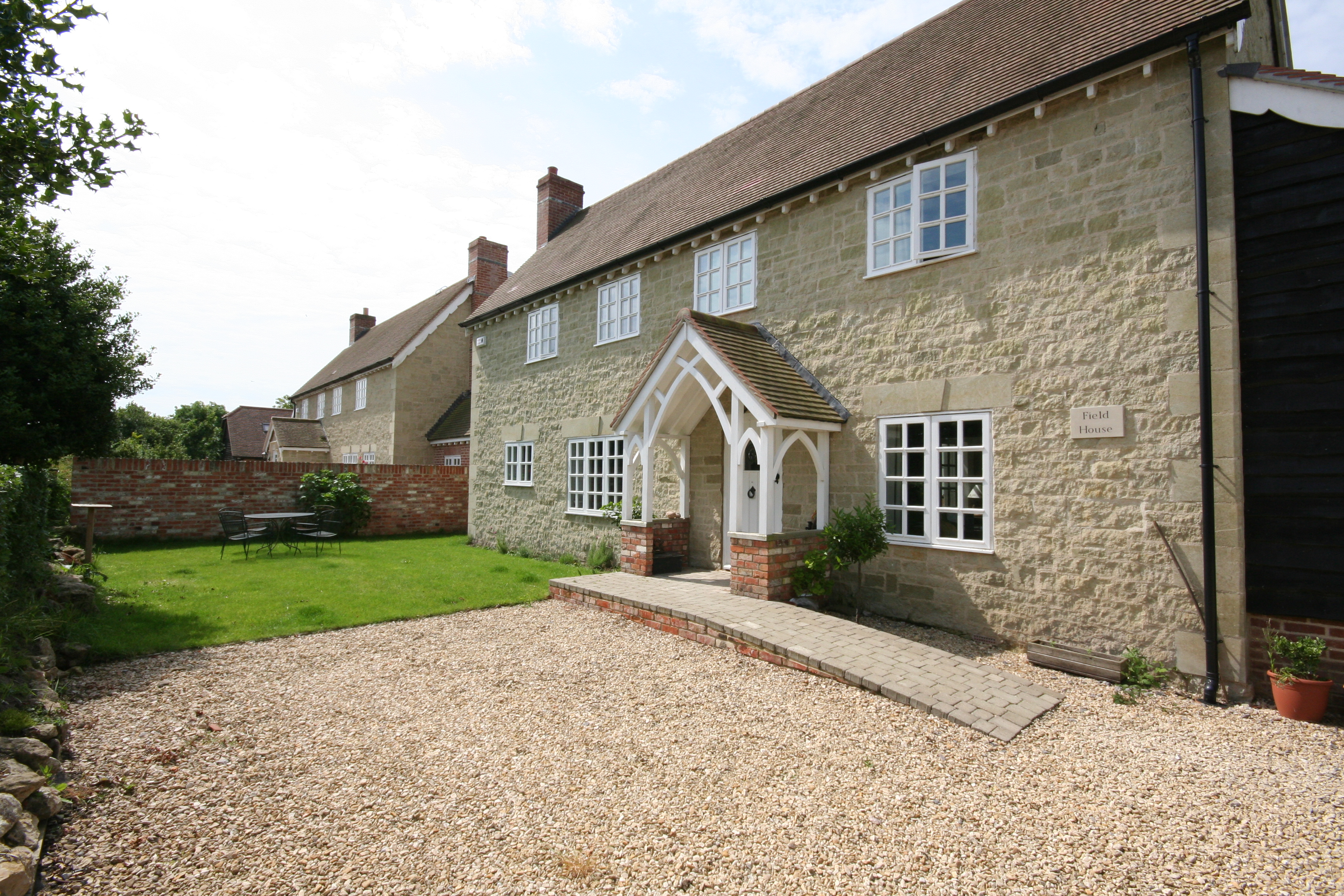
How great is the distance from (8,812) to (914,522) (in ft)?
27.1

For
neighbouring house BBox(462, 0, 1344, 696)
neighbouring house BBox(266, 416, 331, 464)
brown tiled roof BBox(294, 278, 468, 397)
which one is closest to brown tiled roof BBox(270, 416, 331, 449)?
neighbouring house BBox(266, 416, 331, 464)

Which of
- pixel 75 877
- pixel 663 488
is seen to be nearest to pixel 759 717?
pixel 75 877

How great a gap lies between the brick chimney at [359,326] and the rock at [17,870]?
124 ft

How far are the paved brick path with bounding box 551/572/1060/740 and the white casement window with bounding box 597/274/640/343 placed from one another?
5.64 meters

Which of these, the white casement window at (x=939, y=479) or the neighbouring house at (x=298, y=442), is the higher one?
the neighbouring house at (x=298, y=442)

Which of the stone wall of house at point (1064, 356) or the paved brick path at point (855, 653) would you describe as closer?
the paved brick path at point (855, 653)

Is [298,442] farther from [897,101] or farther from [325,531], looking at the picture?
[897,101]

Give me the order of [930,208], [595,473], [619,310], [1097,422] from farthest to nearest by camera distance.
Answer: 1. [595,473]
2. [619,310]
3. [930,208]
4. [1097,422]

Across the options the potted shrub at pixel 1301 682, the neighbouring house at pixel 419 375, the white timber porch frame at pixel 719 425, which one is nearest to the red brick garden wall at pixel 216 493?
the neighbouring house at pixel 419 375

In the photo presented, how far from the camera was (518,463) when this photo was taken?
16219 millimetres

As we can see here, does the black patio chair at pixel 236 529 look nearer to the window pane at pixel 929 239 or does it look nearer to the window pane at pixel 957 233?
the window pane at pixel 929 239

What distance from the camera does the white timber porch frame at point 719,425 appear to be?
877 centimetres

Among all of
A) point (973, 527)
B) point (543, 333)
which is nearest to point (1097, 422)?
point (973, 527)

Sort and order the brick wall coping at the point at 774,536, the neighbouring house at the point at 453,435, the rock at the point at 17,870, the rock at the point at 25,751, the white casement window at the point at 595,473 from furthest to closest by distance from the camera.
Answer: the neighbouring house at the point at 453,435
the white casement window at the point at 595,473
the brick wall coping at the point at 774,536
the rock at the point at 25,751
the rock at the point at 17,870
